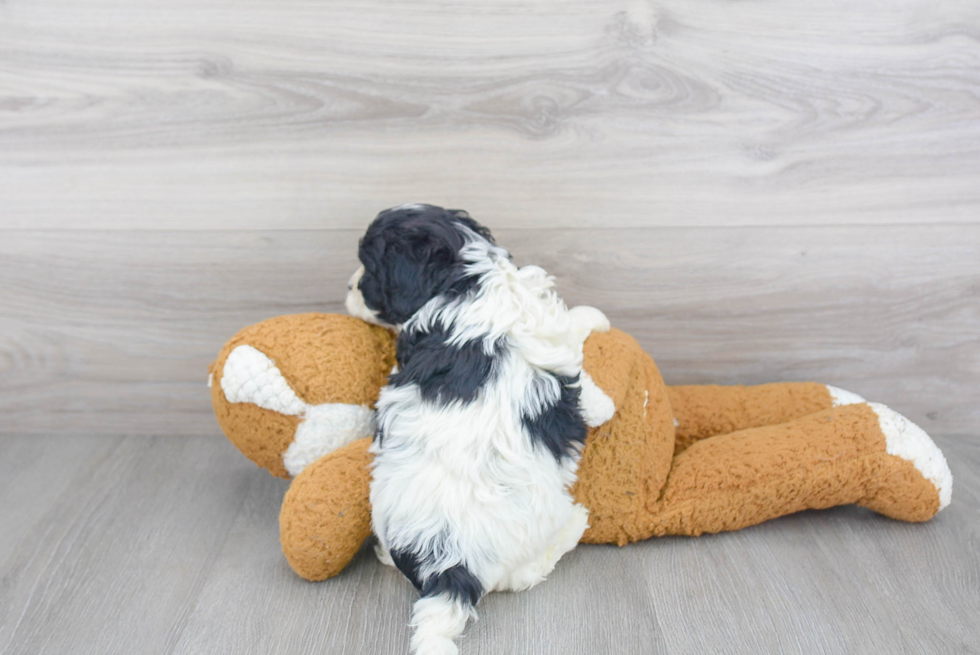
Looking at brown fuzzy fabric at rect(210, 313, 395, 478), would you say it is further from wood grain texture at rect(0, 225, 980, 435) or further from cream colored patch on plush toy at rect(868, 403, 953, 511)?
cream colored patch on plush toy at rect(868, 403, 953, 511)

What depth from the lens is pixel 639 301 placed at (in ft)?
3.82

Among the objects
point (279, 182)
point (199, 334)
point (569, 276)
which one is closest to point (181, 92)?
point (279, 182)

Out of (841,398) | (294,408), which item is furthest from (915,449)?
(294,408)

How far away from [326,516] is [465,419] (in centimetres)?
21

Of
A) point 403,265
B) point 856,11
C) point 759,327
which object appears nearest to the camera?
point 403,265

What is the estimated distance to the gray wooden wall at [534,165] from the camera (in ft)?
3.48

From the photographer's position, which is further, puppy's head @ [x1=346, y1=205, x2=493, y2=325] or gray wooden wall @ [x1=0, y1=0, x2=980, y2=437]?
gray wooden wall @ [x1=0, y1=0, x2=980, y2=437]

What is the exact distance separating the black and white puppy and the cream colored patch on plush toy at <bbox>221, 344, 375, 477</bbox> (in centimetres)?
10

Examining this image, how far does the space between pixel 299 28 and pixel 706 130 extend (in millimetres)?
626

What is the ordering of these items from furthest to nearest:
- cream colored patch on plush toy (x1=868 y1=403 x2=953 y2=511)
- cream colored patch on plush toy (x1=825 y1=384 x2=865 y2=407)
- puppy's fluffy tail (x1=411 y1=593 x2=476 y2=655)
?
cream colored patch on plush toy (x1=825 y1=384 x2=865 y2=407)
cream colored patch on plush toy (x1=868 y1=403 x2=953 y2=511)
puppy's fluffy tail (x1=411 y1=593 x2=476 y2=655)

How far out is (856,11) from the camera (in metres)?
1.05

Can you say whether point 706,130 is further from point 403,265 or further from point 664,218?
point 403,265

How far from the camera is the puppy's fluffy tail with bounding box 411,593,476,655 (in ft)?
2.31

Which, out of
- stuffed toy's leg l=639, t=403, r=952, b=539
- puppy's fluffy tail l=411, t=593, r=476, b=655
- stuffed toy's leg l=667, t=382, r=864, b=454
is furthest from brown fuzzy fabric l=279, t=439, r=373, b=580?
stuffed toy's leg l=667, t=382, r=864, b=454
